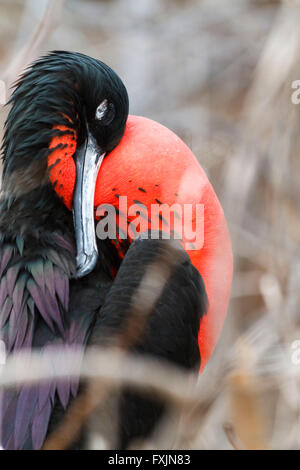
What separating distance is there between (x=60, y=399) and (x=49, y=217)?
1.35 ft

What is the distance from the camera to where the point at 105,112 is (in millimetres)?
1551

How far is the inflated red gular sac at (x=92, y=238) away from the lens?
126 centimetres

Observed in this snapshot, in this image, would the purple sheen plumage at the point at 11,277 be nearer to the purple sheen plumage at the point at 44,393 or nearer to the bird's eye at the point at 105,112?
the purple sheen plumage at the point at 44,393

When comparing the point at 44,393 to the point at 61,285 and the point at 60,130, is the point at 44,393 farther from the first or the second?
the point at 60,130

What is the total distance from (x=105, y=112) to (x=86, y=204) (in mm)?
244

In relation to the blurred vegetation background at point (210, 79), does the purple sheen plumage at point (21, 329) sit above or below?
below

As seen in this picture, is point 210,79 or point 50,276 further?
point 210,79

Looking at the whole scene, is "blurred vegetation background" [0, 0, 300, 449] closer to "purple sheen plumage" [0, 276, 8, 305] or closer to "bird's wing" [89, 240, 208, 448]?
"bird's wing" [89, 240, 208, 448]

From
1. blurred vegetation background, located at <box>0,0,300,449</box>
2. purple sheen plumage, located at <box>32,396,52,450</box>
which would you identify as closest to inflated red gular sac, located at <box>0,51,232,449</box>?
purple sheen plumage, located at <box>32,396,52,450</box>

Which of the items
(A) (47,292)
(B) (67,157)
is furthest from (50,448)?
(B) (67,157)

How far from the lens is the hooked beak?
1.41 metres

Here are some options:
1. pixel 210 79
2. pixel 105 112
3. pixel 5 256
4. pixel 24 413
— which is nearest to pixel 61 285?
pixel 5 256

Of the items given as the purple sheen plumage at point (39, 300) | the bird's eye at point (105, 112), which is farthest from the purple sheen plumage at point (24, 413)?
the bird's eye at point (105, 112)
